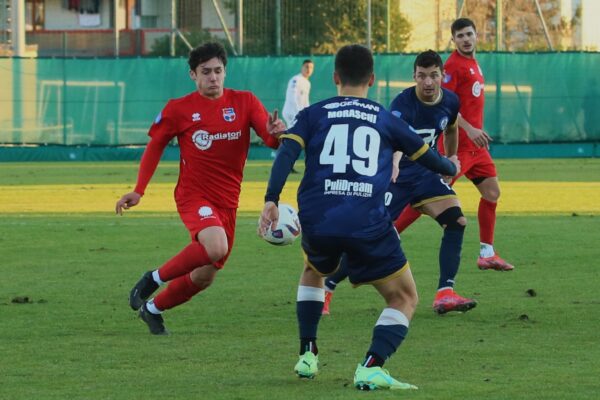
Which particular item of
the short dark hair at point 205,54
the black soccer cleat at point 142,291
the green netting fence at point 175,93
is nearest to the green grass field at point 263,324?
the black soccer cleat at point 142,291

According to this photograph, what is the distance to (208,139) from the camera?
931 cm

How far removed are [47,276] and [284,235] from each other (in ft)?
12.2

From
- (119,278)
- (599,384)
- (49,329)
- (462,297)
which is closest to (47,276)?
(119,278)

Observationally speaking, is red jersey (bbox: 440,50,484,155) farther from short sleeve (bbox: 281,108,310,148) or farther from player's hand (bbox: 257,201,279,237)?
player's hand (bbox: 257,201,279,237)

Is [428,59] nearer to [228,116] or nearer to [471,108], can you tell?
[228,116]

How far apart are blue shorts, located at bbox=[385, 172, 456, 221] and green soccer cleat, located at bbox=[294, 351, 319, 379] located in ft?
10.2

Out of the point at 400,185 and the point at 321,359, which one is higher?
the point at 400,185

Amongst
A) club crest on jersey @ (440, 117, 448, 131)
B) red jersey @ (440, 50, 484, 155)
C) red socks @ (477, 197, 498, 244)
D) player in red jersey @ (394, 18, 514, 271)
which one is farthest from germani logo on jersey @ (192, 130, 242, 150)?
red socks @ (477, 197, 498, 244)

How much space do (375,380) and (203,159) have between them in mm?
2832

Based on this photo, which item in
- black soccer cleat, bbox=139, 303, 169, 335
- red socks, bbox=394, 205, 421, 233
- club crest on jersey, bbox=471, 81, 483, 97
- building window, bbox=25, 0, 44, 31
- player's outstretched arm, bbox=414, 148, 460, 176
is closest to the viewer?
player's outstretched arm, bbox=414, 148, 460, 176

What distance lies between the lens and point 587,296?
1062 cm

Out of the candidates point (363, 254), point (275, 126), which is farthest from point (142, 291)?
point (363, 254)

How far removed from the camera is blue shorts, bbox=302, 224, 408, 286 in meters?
7.19

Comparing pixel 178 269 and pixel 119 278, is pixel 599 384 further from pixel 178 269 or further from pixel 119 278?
pixel 119 278
